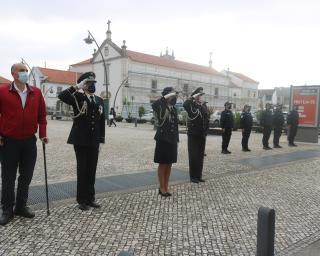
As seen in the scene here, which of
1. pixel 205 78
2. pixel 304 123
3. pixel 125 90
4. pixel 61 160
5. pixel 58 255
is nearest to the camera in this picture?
pixel 58 255

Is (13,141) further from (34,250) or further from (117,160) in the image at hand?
(117,160)

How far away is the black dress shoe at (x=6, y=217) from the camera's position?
5125 millimetres

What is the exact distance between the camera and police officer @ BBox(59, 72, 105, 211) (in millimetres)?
5836

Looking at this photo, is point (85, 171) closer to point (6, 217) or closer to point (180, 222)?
point (6, 217)

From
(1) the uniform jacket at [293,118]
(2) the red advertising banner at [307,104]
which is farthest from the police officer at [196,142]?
(2) the red advertising banner at [307,104]

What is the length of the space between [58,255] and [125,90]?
58.1 meters

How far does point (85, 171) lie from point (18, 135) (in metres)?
1.19

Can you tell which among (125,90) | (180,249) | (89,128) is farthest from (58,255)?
(125,90)

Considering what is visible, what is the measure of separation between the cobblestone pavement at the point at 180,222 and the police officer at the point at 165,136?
444 mm

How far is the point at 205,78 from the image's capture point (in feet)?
247

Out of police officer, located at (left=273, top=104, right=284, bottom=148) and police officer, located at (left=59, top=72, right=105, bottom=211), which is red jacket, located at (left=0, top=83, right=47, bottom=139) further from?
police officer, located at (left=273, top=104, right=284, bottom=148)

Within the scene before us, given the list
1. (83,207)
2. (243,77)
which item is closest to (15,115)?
(83,207)

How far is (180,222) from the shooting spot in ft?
18.3

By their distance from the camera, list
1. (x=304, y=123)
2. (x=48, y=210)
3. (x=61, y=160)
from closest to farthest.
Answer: (x=48, y=210) → (x=61, y=160) → (x=304, y=123)
